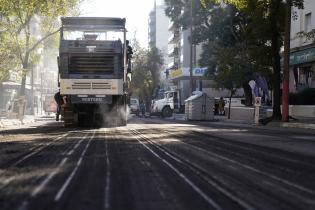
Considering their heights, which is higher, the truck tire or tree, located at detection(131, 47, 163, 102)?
tree, located at detection(131, 47, 163, 102)

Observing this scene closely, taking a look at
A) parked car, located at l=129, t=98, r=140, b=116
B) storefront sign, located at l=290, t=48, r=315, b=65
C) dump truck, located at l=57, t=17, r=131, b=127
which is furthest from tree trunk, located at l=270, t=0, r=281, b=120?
parked car, located at l=129, t=98, r=140, b=116

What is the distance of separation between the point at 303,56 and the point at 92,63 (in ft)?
67.4

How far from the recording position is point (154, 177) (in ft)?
31.7

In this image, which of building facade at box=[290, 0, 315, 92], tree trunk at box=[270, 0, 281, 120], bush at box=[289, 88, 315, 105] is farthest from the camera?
building facade at box=[290, 0, 315, 92]

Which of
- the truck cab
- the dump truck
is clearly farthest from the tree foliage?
the dump truck

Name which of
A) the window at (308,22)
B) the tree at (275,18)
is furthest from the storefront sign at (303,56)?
the tree at (275,18)

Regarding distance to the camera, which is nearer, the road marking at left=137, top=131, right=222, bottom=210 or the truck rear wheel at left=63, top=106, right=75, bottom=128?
the road marking at left=137, top=131, right=222, bottom=210

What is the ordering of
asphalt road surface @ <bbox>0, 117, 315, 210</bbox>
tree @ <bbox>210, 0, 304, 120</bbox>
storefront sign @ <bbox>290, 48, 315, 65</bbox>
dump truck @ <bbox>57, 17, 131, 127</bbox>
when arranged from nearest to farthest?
asphalt road surface @ <bbox>0, 117, 315, 210</bbox> < dump truck @ <bbox>57, 17, 131, 127</bbox> < tree @ <bbox>210, 0, 304, 120</bbox> < storefront sign @ <bbox>290, 48, 315, 65</bbox>

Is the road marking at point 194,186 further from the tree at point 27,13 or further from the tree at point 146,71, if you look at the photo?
the tree at point 146,71

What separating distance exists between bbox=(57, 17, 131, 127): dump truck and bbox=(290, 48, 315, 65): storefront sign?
17.4m

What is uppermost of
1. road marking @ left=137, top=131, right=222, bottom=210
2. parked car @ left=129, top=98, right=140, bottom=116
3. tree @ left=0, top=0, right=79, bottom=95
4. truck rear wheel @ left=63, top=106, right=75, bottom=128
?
tree @ left=0, top=0, right=79, bottom=95

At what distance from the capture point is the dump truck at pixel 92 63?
79.4ft

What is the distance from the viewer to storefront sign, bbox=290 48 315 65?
38628 mm

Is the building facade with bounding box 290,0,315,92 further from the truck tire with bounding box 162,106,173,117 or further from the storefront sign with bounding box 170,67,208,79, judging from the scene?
the storefront sign with bounding box 170,67,208,79
